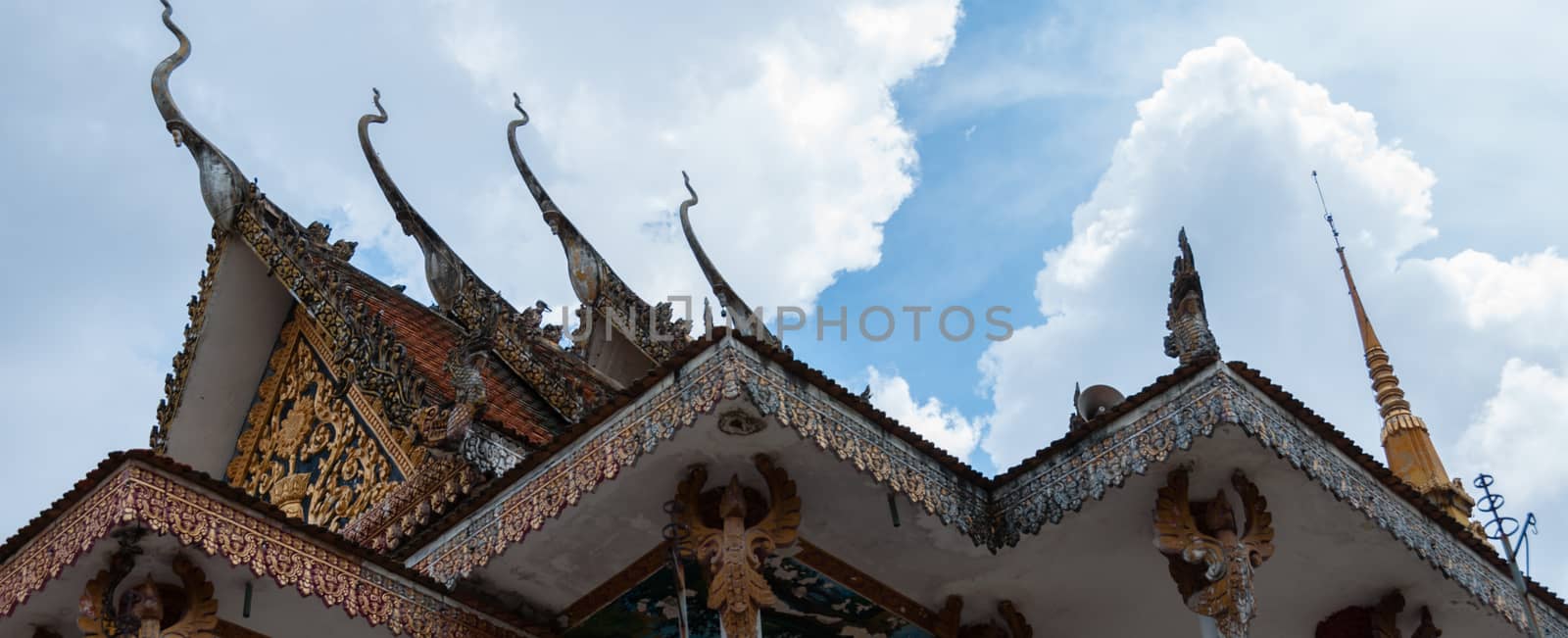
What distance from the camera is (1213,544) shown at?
827 cm

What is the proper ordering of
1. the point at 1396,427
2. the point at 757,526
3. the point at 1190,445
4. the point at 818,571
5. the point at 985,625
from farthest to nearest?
the point at 1396,427, the point at 985,625, the point at 818,571, the point at 757,526, the point at 1190,445

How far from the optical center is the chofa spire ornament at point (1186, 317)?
8281mm

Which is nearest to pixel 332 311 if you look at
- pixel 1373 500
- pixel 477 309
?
pixel 477 309

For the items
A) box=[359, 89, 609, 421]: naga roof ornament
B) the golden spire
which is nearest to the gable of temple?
box=[359, 89, 609, 421]: naga roof ornament

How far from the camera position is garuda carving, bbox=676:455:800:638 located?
7934mm

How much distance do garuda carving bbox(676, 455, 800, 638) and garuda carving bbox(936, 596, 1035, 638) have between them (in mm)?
1524

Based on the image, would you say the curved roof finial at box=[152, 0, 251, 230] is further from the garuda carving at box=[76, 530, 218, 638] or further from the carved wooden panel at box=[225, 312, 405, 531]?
the garuda carving at box=[76, 530, 218, 638]

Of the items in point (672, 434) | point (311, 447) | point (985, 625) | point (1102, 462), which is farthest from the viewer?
point (311, 447)

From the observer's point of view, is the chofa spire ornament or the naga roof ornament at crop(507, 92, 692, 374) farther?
the naga roof ornament at crop(507, 92, 692, 374)

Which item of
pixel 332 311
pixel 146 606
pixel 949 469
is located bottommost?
pixel 146 606

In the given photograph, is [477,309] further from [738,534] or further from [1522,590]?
[1522,590]

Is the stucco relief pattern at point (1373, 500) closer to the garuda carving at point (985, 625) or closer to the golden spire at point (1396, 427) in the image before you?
the garuda carving at point (985, 625)

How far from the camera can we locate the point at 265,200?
12477mm

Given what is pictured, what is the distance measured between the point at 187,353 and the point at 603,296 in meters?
2.84
